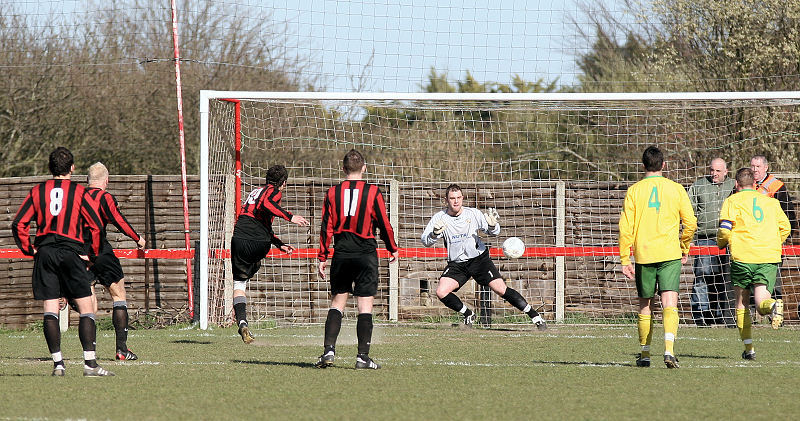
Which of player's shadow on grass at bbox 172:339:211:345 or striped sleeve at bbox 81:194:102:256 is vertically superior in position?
striped sleeve at bbox 81:194:102:256

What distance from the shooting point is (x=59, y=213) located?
789cm

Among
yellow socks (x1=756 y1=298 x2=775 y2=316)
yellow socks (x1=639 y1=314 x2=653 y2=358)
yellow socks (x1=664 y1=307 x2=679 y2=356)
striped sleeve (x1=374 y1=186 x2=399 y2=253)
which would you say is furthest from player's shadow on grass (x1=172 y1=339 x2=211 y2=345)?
yellow socks (x1=756 y1=298 x2=775 y2=316)

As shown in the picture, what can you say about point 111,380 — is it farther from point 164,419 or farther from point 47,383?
point 164,419

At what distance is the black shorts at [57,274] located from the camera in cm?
789

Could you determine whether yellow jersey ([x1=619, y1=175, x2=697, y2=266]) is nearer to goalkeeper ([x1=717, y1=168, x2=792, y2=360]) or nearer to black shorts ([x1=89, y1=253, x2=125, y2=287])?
goalkeeper ([x1=717, y1=168, x2=792, y2=360])

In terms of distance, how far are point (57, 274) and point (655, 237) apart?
496cm

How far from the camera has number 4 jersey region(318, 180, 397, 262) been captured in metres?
8.32

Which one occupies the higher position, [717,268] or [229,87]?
[229,87]

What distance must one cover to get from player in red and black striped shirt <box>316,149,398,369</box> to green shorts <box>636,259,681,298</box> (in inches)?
84.7

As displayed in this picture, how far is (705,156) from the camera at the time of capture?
56.2ft

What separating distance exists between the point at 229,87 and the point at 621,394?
1789 cm

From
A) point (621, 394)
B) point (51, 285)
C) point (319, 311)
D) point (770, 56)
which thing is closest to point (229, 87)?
point (319, 311)

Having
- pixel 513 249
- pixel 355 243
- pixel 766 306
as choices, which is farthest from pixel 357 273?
pixel 513 249

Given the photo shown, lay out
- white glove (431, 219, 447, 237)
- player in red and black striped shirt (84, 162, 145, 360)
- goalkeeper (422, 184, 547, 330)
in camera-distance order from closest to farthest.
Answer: player in red and black striped shirt (84, 162, 145, 360) < white glove (431, 219, 447, 237) < goalkeeper (422, 184, 547, 330)
